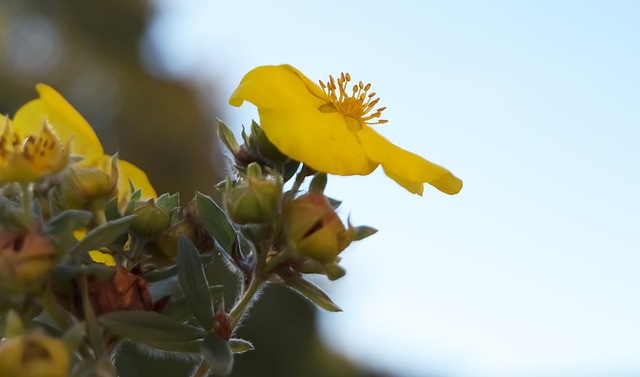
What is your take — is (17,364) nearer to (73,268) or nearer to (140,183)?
(73,268)

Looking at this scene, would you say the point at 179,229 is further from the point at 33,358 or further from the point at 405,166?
the point at 33,358

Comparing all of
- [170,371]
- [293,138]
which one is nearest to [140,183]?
[293,138]

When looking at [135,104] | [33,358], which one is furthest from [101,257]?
[135,104]

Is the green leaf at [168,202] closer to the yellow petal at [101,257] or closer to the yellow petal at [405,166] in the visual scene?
the yellow petal at [101,257]

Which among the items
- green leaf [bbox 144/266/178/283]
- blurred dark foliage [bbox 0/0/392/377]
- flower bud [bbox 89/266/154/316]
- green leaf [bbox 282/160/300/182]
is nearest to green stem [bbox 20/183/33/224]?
flower bud [bbox 89/266/154/316]

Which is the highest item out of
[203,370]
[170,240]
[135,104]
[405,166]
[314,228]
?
[405,166]

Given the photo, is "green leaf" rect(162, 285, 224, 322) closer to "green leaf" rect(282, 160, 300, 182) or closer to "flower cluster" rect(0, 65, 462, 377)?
"flower cluster" rect(0, 65, 462, 377)

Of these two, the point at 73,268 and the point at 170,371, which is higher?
the point at 73,268
